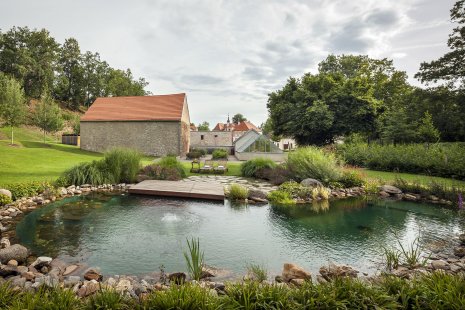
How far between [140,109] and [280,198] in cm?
2504

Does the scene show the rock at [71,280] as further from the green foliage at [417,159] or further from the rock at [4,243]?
the green foliage at [417,159]

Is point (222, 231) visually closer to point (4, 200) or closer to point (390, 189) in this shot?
point (4, 200)

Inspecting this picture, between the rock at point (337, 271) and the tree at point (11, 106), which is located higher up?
the tree at point (11, 106)

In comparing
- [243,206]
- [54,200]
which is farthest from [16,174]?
[243,206]

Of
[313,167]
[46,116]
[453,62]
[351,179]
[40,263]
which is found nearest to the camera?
[40,263]

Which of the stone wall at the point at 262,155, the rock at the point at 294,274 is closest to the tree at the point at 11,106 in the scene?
the stone wall at the point at 262,155

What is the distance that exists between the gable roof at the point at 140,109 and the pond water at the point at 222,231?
2049 centimetres

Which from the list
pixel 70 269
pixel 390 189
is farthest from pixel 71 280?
pixel 390 189

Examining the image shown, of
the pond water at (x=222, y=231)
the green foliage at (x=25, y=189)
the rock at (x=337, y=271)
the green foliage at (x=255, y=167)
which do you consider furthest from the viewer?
the green foliage at (x=255, y=167)

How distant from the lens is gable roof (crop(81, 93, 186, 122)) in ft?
98.6

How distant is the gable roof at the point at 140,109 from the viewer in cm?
3006

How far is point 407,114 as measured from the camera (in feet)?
92.3

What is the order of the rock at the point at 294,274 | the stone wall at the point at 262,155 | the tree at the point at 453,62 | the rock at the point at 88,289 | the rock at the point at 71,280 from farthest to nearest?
the stone wall at the point at 262,155 < the tree at the point at 453,62 < the rock at the point at 294,274 < the rock at the point at 71,280 < the rock at the point at 88,289

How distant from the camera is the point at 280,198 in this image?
10.7 meters
